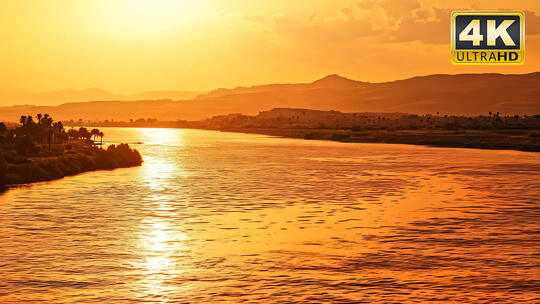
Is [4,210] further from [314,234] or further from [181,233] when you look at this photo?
[314,234]

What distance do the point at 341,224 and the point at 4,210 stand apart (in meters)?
17.1

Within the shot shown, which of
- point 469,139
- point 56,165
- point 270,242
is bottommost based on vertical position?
point 270,242

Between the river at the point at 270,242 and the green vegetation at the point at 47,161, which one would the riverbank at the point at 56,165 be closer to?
the green vegetation at the point at 47,161

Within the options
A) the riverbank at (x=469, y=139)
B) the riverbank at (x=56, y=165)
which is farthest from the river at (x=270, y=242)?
the riverbank at (x=469, y=139)

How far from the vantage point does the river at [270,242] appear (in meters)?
16.9

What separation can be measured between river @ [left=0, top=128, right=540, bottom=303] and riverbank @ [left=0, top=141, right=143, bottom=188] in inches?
107

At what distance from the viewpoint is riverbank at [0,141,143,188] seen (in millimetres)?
45719

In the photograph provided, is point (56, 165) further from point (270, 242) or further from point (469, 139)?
point (469, 139)

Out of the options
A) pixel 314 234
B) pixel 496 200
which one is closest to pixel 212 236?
pixel 314 234

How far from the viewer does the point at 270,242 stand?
23797 millimetres

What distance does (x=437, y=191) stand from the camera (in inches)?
1645

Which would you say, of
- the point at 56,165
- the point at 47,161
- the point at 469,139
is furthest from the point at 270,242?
the point at 469,139

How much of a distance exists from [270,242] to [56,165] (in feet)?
108

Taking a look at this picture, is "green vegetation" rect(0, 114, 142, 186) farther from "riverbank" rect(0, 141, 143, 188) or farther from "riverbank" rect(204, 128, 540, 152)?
"riverbank" rect(204, 128, 540, 152)
